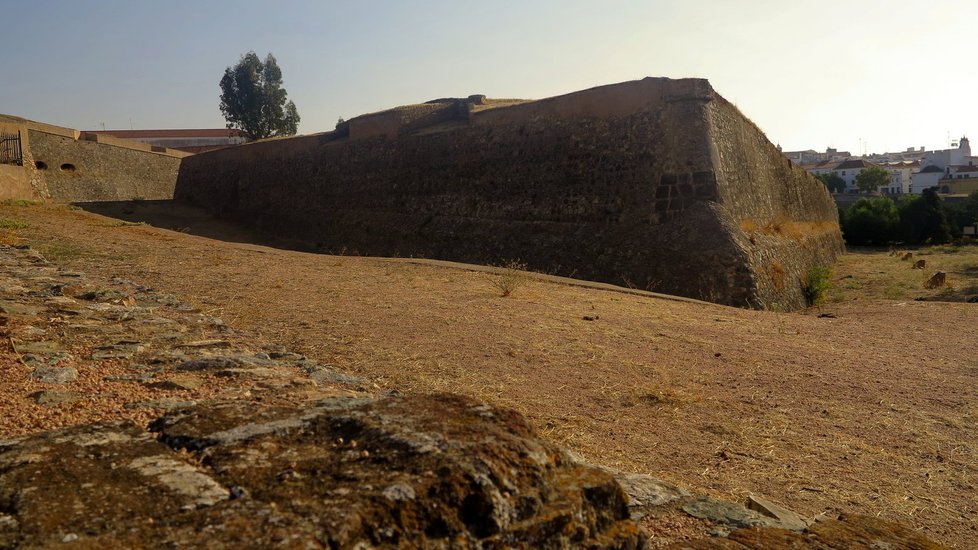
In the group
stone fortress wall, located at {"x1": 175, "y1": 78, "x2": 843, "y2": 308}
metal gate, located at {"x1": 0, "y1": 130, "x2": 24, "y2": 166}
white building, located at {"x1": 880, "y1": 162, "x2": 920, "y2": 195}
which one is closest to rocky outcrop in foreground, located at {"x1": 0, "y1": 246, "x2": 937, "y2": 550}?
stone fortress wall, located at {"x1": 175, "y1": 78, "x2": 843, "y2": 308}

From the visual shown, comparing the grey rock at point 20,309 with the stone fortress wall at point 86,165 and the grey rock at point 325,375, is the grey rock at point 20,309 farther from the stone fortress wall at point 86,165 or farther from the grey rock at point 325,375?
the stone fortress wall at point 86,165

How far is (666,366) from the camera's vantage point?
616cm

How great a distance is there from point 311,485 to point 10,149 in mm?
25577

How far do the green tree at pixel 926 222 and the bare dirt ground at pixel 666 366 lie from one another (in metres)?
24.9

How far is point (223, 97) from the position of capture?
140 feet

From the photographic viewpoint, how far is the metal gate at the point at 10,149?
22002 millimetres

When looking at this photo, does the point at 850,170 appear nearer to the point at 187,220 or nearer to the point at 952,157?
the point at 952,157

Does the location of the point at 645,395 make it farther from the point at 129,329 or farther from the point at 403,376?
the point at 129,329

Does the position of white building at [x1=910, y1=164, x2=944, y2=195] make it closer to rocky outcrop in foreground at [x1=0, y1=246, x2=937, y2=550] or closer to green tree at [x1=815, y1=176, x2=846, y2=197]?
green tree at [x1=815, y1=176, x2=846, y2=197]

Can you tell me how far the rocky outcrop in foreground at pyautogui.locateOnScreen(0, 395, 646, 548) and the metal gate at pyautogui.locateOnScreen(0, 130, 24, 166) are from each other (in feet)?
80.1

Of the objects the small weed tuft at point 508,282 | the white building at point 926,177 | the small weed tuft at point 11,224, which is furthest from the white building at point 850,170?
the small weed tuft at point 11,224

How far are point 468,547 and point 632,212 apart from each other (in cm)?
1275

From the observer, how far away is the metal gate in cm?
2200

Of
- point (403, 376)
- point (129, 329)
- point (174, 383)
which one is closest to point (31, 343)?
point (129, 329)
